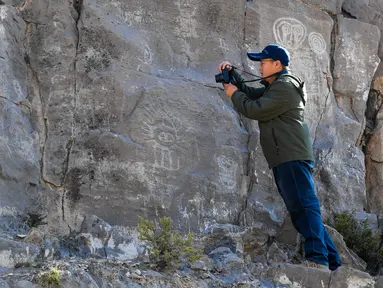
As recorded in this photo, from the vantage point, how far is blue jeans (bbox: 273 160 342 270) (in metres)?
5.74

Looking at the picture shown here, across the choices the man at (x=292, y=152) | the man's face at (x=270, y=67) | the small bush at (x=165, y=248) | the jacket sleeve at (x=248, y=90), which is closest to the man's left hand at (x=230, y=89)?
the man at (x=292, y=152)

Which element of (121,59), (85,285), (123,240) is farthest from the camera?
(121,59)

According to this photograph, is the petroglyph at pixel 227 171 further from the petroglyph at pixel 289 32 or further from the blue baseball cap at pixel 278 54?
the petroglyph at pixel 289 32

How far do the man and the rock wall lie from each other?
70 centimetres

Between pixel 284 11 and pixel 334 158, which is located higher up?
pixel 284 11

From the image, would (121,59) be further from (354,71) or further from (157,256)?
Result: (354,71)

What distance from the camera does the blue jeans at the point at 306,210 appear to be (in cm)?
574

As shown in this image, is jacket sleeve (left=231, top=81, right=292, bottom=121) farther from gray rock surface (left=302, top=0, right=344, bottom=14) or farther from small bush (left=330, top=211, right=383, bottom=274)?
gray rock surface (left=302, top=0, right=344, bottom=14)

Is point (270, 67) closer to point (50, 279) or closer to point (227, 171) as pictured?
point (227, 171)

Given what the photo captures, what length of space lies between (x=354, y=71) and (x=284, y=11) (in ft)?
3.02

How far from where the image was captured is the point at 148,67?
6.73m

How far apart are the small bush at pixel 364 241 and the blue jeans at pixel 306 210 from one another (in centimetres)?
64

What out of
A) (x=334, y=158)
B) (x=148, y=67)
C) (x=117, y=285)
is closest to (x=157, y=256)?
(x=117, y=285)

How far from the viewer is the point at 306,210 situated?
228 inches
